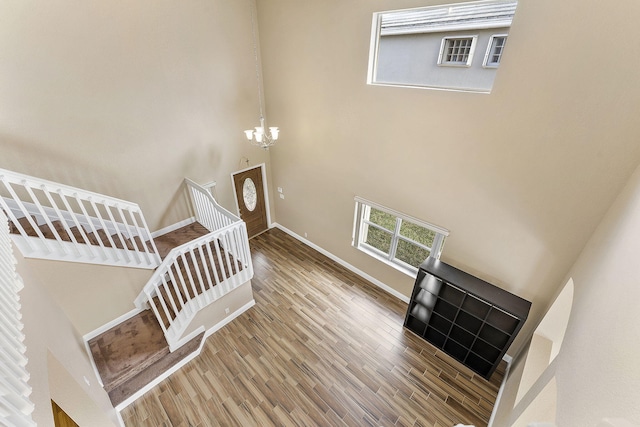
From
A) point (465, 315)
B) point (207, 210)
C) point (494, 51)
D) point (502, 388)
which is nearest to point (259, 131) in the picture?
point (207, 210)

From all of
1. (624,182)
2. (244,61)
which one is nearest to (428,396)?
(624,182)

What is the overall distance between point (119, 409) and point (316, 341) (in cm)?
274

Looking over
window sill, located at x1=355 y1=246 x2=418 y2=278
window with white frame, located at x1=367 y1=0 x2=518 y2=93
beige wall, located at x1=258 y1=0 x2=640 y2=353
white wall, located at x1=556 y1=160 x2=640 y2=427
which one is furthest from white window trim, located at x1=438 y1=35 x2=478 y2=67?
window sill, located at x1=355 y1=246 x2=418 y2=278

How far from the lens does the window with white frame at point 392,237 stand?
445cm

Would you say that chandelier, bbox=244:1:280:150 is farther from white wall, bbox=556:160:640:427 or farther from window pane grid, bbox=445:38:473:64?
white wall, bbox=556:160:640:427

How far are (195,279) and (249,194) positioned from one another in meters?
2.64

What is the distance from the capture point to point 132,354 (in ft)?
11.9

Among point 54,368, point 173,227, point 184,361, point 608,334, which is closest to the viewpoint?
point 608,334

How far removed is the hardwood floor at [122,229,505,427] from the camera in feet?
10.9

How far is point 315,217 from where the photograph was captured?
19.4 feet

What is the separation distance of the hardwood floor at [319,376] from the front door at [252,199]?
2170 millimetres

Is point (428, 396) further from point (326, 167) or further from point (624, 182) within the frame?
point (326, 167)

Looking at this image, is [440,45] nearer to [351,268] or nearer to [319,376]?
[351,268]

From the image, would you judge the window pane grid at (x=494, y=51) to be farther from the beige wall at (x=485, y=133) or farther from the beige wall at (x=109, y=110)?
the beige wall at (x=109, y=110)
